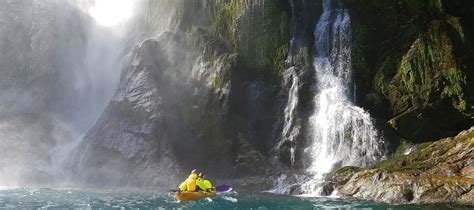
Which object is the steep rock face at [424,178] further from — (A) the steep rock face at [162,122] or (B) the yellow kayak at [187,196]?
(A) the steep rock face at [162,122]

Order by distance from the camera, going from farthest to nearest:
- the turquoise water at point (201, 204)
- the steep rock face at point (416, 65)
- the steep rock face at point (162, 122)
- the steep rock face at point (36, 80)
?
the steep rock face at point (36, 80), the steep rock face at point (162, 122), the steep rock face at point (416, 65), the turquoise water at point (201, 204)

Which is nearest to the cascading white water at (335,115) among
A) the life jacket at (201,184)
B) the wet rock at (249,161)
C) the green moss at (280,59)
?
the green moss at (280,59)

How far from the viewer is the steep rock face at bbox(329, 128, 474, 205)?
20.4m

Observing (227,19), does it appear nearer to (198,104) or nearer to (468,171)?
(198,104)

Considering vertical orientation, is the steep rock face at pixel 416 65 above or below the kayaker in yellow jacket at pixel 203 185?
above

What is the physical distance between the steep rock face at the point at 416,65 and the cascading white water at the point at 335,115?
1110 mm

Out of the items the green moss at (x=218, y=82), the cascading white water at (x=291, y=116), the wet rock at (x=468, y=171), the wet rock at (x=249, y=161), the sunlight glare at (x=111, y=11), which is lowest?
the wet rock at (x=468, y=171)

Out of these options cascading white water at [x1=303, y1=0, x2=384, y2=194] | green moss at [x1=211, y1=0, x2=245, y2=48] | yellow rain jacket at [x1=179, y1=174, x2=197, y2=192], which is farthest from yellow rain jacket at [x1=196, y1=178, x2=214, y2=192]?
green moss at [x1=211, y1=0, x2=245, y2=48]

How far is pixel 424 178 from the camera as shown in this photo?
21734mm

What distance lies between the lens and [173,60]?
4241cm

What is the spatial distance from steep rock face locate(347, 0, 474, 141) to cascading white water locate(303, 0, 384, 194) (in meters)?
1.11

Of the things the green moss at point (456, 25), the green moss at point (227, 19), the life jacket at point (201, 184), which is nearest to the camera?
the life jacket at point (201, 184)

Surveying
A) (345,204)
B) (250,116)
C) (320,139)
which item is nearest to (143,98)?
(250,116)

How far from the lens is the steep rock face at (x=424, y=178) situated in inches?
803
